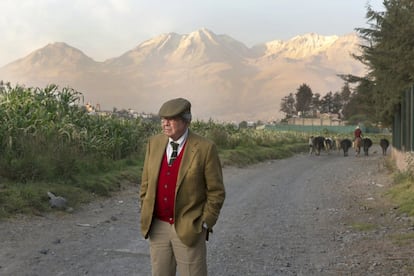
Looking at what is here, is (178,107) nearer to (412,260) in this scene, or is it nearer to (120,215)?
(412,260)

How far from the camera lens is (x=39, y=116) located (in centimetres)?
1486

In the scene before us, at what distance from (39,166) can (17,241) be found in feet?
14.1

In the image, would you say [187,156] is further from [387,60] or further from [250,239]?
[387,60]

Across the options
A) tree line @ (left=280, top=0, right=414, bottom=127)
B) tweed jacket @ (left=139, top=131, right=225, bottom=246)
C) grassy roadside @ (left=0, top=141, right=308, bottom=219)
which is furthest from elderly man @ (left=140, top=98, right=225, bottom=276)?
tree line @ (left=280, top=0, right=414, bottom=127)

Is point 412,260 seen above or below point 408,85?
below

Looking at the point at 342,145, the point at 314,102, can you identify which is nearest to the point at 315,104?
the point at 314,102

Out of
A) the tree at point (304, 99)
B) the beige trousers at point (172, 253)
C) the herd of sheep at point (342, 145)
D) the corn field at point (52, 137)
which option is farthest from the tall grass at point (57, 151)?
the tree at point (304, 99)

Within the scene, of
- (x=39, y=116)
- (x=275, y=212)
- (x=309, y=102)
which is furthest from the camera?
(x=309, y=102)

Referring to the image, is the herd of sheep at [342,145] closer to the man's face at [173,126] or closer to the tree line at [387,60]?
the tree line at [387,60]

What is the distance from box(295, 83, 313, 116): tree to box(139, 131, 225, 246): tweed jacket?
406ft

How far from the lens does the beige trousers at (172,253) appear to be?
4.35m

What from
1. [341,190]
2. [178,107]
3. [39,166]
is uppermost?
[178,107]

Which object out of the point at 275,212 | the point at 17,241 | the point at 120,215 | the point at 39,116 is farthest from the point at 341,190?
the point at 17,241

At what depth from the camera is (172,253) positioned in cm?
446
